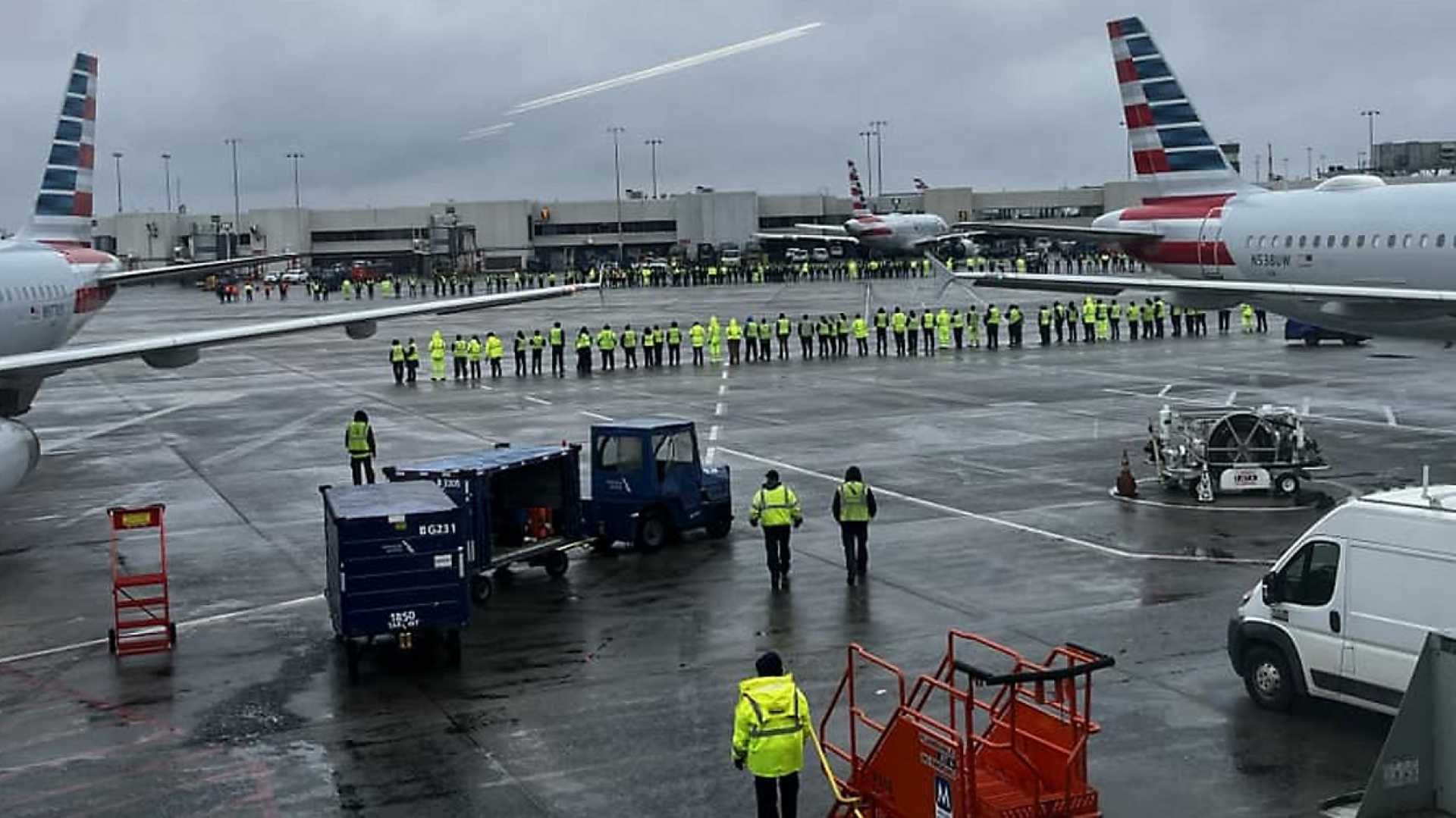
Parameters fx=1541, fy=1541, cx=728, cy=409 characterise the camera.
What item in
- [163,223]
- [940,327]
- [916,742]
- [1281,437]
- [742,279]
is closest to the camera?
[916,742]

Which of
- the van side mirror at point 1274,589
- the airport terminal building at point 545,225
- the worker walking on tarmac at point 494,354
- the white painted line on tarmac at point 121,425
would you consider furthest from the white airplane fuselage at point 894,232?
the van side mirror at point 1274,589

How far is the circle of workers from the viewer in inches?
2047

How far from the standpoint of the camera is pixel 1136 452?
31.0 meters

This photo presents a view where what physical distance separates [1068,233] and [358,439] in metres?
20.3

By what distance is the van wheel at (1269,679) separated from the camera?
1422 centimetres

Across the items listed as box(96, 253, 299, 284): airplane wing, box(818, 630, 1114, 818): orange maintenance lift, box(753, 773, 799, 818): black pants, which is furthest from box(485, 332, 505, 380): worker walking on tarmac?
box(753, 773, 799, 818): black pants

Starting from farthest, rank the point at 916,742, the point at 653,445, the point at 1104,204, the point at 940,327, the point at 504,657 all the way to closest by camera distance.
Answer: the point at 1104,204 → the point at 940,327 → the point at 653,445 → the point at 504,657 → the point at 916,742

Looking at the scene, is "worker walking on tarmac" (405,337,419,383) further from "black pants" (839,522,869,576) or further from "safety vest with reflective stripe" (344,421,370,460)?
"black pants" (839,522,869,576)

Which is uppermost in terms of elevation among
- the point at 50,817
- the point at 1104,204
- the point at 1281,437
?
the point at 1104,204

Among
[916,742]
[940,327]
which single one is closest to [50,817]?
[916,742]

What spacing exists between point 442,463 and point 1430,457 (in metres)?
19.0

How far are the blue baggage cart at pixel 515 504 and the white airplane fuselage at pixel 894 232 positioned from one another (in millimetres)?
113502

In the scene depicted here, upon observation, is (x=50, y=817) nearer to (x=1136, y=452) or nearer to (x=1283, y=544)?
(x=1283, y=544)

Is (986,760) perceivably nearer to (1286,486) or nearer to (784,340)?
(1286,486)
